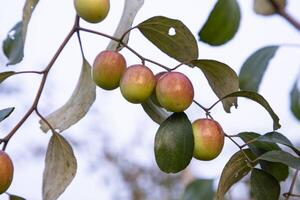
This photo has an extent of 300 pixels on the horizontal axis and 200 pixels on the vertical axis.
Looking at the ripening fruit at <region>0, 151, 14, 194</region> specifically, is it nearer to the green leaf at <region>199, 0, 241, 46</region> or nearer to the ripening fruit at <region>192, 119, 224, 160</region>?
the ripening fruit at <region>192, 119, 224, 160</region>

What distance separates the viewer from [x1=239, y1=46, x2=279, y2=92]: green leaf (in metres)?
1.33

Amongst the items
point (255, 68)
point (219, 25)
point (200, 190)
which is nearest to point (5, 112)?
point (219, 25)

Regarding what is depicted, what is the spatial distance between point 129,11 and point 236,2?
557 millimetres

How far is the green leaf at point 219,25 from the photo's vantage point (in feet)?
3.98

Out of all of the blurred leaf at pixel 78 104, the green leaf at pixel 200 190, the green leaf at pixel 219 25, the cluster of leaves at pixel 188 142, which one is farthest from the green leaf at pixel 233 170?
the green leaf at pixel 200 190

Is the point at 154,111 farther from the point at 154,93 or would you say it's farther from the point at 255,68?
the point at 255,68

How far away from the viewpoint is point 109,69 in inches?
27.1

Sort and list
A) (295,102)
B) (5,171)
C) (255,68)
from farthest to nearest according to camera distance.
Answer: (295,102) < (255,68) < (5,171)

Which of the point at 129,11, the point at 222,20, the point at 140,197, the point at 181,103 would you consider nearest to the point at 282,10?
the point at 222,20

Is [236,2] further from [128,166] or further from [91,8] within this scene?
Result: [128,166]

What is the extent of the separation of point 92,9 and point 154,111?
0.15 m

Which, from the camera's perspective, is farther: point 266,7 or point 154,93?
point 266,7

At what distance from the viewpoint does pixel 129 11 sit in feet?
2.56

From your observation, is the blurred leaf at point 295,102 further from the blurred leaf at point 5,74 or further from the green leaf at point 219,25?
the blurred leaf at point 5,74
